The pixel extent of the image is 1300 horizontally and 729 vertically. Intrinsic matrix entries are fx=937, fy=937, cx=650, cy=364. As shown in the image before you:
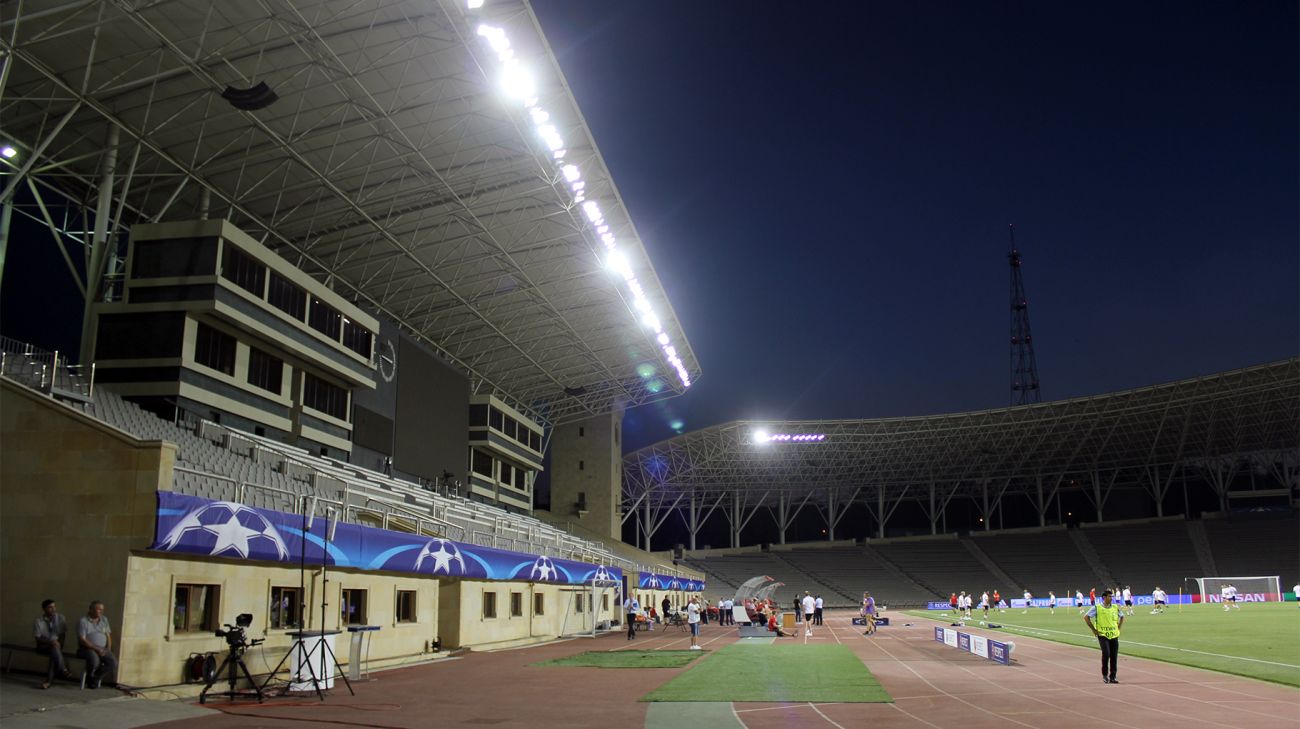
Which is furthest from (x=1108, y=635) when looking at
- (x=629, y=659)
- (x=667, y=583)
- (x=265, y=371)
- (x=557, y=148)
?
(x=667, y=583)

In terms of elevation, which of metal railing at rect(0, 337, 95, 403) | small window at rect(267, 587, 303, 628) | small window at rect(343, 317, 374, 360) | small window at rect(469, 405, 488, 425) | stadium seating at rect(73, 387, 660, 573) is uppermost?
small window at rect(343, 317, 374, 360)

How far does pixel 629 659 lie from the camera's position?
27.1 meters

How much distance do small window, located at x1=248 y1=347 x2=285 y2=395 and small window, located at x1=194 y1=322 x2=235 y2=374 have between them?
1.10 m

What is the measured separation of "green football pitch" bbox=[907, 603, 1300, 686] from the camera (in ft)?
69.3

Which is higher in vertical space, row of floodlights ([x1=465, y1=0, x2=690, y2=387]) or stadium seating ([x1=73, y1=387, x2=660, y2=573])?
row of floodlights ([x1=465, y1=0, x2=690, y2=387])

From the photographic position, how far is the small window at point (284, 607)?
67.5 ft

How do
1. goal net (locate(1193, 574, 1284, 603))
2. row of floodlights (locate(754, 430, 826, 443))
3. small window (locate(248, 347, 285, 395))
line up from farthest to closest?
row of floodlights (locate(754, 430, 826, 443)) < goal net (locate(1193, 574, 1284, 603)) < small window (locate(248, 347, 285, 395))

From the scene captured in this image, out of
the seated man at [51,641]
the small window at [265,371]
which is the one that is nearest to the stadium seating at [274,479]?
the small window at [265,371]

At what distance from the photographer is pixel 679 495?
97.6 m

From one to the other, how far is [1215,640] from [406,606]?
24.9 meters

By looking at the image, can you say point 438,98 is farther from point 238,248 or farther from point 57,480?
point 57,480

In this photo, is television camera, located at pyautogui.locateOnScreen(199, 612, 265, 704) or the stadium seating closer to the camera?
television camera, located at pyautogui.locateOnScreen(199, 612, 265, 704)

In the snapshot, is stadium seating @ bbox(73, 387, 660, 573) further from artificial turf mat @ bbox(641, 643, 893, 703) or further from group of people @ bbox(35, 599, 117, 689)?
artificial turf mat @ bbox(641, 643, 893, 703)

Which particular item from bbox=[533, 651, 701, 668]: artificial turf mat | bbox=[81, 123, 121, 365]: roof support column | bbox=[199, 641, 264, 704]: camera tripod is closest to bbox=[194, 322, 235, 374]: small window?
bbox=[81, 123, 121, 365]: roof support column
